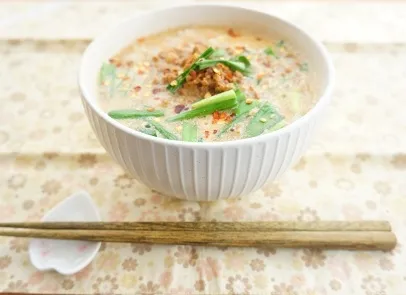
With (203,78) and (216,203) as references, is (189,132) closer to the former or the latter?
(203,78)

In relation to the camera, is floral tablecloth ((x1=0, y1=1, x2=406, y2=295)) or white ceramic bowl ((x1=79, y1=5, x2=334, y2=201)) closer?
white ceramic bowl ((x1=79, y1=5, x2=334, y2=201))

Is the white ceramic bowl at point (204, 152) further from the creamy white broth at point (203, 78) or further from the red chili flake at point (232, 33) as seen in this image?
the red chili flake at point (232, 33)

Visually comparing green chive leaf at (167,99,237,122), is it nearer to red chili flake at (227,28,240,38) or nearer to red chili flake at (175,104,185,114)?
red chili flake at (175,104,185,114)

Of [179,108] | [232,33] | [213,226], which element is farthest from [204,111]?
[232,33]

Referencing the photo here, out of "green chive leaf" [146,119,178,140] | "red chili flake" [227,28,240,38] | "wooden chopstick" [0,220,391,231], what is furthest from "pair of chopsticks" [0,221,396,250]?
"red chili flake" [227,28,240,38]

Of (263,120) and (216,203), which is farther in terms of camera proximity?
(216,203)

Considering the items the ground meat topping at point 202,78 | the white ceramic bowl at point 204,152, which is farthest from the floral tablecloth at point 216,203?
the ground meat topping at point 202,78

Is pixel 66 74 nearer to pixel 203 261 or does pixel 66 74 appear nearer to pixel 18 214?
pixel 18 214
